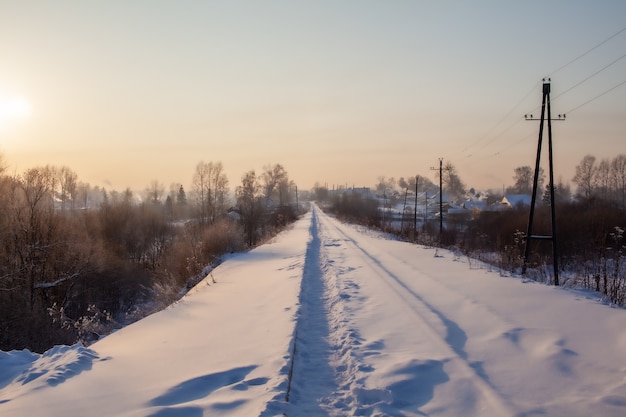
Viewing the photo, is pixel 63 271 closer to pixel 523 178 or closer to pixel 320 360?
pixel 320 360

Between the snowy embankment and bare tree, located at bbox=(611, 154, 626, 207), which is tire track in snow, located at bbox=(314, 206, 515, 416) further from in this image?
bare tree, located at bbox=(611, 154, 626, 207)

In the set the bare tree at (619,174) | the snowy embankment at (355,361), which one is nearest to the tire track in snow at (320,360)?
the snowy embankment at (355,361)

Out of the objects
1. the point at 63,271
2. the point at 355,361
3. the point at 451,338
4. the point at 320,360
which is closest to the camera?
the point at 355,361

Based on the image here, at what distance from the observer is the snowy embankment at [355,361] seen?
4473 millimetres

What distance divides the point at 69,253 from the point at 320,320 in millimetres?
21228

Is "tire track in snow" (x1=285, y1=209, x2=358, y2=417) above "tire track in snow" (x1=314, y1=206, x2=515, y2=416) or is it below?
below

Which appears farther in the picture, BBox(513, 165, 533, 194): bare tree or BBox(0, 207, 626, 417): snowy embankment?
BBox(513, 165, 533, 194): bare tree

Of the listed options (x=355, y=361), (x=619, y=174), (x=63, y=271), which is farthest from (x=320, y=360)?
(x=619, y=174)

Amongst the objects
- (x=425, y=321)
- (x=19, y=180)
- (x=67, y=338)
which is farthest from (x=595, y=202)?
(x=19, y=180)

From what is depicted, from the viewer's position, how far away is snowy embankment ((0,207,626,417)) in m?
4.47

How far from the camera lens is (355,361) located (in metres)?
5.82

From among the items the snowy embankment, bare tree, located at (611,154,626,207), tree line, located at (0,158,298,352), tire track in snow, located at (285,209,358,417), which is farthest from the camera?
bare tree, located at (611,154,626,207)

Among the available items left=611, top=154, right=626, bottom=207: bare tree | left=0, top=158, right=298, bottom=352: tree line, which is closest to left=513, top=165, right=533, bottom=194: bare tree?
left=611, top=154, right=626, bottom=207: bare tree

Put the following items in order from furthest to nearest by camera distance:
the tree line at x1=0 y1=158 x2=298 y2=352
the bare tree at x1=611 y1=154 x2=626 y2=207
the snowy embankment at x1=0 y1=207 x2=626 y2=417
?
the bare tree at x1=611 y1=154 x2=626 y2=207
the tree line at x1=0 y1=158 x2=298 y2=352
the snowy embankment at x1=0 y1=207 x2=626 y2=417
